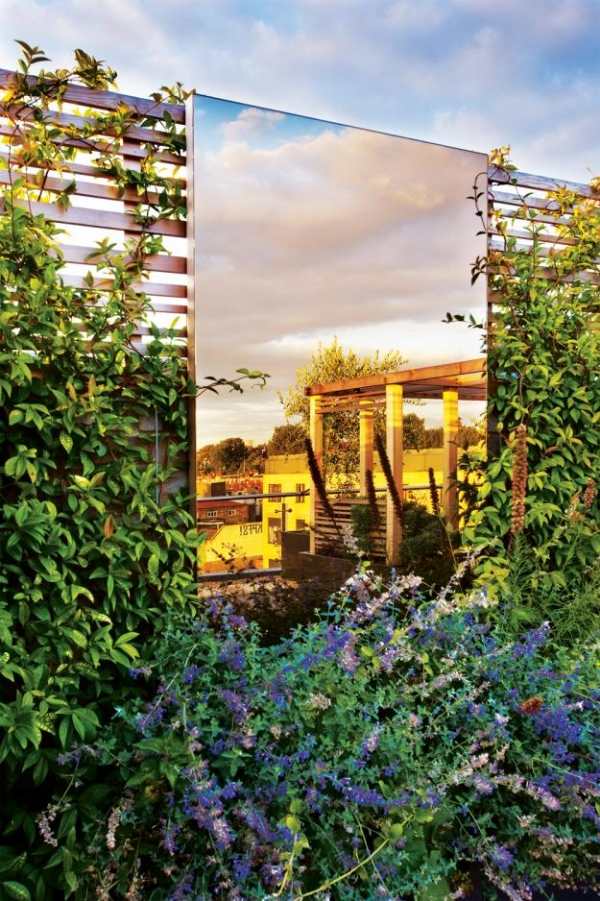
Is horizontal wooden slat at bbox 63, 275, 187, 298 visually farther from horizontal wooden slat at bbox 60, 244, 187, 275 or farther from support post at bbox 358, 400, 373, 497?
support post at bbox 358, 400, 373, 497

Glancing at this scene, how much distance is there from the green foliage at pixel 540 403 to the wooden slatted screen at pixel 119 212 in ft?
5.14

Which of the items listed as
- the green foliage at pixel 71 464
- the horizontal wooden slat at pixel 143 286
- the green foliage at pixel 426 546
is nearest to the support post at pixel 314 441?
the green foliage at pixel 426 546

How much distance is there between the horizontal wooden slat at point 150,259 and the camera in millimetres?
2613

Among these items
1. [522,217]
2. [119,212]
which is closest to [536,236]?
[522,217]

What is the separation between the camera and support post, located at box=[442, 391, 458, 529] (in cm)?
362

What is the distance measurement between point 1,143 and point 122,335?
2.56ft

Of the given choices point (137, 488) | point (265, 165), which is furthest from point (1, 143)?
point (137, 488)

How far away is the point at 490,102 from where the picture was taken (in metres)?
3.63

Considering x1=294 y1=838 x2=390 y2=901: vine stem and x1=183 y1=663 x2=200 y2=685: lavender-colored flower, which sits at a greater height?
x1=183 y1=663 x2=200 y2=685: lavender-colored flower

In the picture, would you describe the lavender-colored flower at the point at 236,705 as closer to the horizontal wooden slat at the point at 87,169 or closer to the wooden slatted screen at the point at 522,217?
the horizontal wooden slat at the point at 87,169

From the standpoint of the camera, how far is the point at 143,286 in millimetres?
2760

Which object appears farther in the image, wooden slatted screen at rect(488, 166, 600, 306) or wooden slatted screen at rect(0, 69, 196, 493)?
wooden slatted screen at rect(488, 166, 600, 306)

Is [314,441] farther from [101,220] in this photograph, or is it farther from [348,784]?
[348,784]

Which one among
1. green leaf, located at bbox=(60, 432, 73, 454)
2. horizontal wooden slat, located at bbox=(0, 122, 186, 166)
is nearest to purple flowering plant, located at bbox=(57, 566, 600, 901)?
green leaf, located at bbox=(60, 432, 73, 454)
